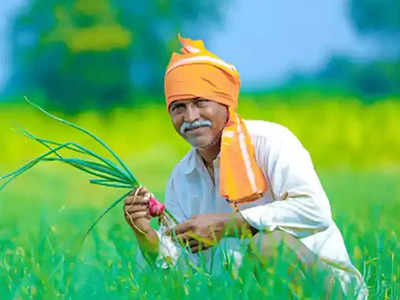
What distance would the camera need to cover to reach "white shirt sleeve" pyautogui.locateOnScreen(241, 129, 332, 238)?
2875mm

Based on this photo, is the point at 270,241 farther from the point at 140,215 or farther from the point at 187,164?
the point at 187,164

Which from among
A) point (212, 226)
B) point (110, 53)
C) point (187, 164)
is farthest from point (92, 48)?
point (212, 226)

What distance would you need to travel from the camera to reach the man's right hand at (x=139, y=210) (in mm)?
3143

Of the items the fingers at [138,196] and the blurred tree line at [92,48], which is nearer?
the fingers at [138,196]

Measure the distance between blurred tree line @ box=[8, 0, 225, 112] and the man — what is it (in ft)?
59.0

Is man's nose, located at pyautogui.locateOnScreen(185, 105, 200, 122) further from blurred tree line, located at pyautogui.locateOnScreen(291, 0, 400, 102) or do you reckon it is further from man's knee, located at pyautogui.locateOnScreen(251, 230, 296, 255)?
blurred tree line, located at pyautogui.locateOnScreen(291, 0, 400, 102)

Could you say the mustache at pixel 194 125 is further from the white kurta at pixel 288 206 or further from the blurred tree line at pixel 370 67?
the blurred tree line at pixel 370 67

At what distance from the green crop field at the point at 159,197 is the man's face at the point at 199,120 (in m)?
0.54

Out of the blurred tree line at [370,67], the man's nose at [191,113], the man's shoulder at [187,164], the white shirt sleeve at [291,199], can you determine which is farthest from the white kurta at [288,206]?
the blurred tree line at [370,67]

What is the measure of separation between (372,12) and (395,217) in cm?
1995

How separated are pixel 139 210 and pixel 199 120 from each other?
0.43 meters

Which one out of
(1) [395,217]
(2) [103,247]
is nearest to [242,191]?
(2) [103,247]

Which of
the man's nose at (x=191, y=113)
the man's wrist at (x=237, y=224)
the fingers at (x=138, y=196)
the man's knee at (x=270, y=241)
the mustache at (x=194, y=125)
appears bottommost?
the man's knee at (x=270, y=241)

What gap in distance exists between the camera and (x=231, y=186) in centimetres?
312
